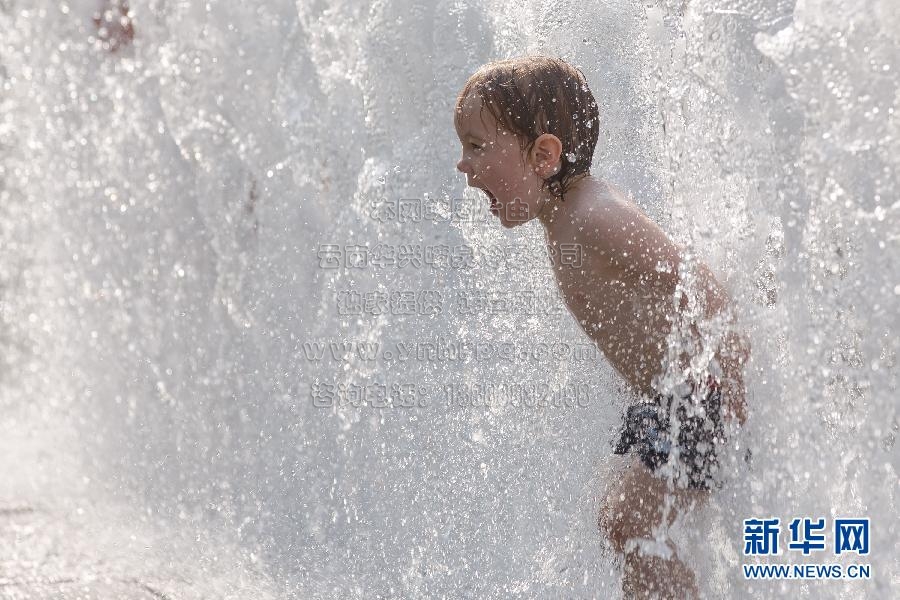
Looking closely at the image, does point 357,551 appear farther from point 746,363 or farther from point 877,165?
point 877,165

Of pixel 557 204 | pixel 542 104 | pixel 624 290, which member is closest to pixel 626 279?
pixel 624 290

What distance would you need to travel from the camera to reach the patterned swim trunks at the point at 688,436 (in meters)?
2.04

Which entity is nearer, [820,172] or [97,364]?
[820,172]

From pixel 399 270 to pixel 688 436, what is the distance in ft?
4.99

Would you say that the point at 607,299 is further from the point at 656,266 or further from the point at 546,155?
the point at 546,155

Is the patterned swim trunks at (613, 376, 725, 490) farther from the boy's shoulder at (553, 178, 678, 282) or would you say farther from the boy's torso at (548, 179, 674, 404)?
the boy's shoulder at (553, 178, 678, 282)

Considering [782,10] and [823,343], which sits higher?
[782,10]

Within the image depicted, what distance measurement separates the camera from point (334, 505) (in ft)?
10.3

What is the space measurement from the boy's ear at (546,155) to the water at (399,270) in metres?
0.39

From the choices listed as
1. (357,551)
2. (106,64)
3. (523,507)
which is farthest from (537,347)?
(106,64)

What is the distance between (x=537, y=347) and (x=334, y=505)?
36.5 inches

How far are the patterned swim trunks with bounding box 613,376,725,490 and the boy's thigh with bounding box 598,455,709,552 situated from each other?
0.03 meters

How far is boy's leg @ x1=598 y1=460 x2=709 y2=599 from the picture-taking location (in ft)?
6.59

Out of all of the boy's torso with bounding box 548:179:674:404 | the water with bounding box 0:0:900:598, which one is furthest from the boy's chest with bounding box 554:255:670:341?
the water with bounding box 0:0:900:598
